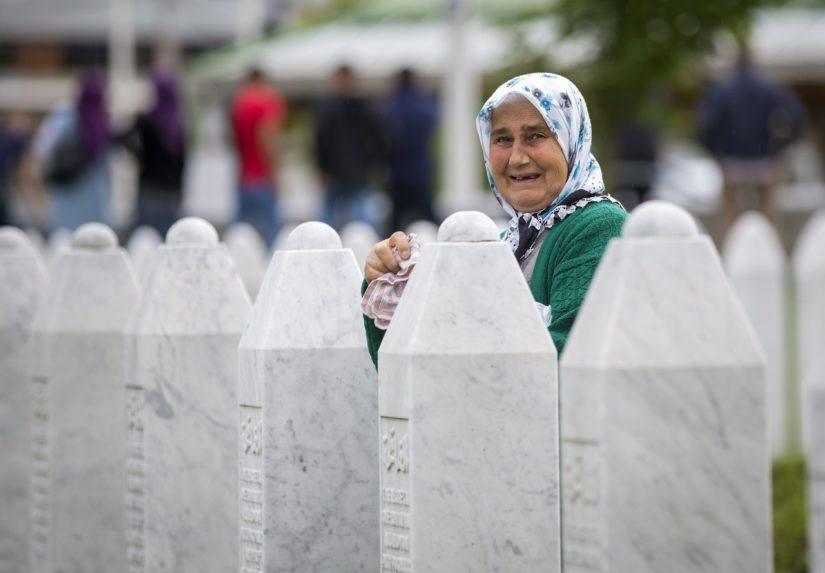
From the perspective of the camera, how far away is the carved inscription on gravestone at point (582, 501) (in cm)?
447

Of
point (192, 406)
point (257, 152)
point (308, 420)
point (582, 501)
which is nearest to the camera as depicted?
point (582, 501)

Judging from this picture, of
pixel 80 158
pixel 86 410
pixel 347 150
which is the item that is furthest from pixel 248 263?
pixel 80 158

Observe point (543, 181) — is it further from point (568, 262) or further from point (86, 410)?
point (86, 410)

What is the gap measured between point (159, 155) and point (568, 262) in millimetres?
13515

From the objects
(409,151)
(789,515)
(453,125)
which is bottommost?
(789,515)

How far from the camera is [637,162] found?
24.2m

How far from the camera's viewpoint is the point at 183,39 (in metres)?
74.8

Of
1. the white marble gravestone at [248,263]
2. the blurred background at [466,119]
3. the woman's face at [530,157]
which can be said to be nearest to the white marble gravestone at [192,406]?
the woman's face at [530,157]

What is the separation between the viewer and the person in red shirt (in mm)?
19234

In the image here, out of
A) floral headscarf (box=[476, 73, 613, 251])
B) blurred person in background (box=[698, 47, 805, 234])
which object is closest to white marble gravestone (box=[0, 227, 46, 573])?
floral headscarf (box=[476, 73, 613, 251])

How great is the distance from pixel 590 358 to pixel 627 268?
0.72ft

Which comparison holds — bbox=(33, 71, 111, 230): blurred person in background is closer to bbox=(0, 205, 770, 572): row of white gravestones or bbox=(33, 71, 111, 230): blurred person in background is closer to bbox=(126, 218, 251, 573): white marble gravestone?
bbox=(0, 205, 770, 572): row of white gravestones

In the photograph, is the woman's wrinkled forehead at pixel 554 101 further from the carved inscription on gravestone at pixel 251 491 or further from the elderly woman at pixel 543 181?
the carved inscription on gravestone at pixel 251 491

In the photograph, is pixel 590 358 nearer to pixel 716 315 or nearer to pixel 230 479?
pixel 716 315
